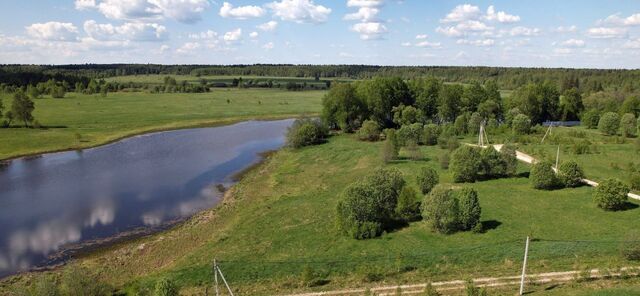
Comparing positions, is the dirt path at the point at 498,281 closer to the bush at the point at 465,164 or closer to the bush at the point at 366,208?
the bush at the point at 366,208

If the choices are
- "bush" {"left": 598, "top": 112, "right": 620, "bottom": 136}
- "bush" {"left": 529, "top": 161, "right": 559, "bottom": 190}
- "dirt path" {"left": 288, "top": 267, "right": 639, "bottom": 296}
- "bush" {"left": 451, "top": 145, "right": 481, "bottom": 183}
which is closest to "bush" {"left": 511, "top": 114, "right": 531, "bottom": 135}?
"bush" {"left": 598, "top": 112, "right": 620, "bottom": 136}

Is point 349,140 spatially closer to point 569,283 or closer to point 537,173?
point 537,173

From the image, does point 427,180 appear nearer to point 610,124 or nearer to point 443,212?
point 443,212

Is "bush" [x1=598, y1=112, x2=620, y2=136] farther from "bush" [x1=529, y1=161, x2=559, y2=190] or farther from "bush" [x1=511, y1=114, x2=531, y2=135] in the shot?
"bush" [x1=529, y1=161, x2=559, y2=190]

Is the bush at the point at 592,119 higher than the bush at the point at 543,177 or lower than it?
higher

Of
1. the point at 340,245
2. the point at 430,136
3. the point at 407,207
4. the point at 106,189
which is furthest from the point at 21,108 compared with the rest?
the point at 407,207

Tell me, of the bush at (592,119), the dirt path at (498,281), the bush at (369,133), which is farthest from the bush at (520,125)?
the dirt path at (498,281)
